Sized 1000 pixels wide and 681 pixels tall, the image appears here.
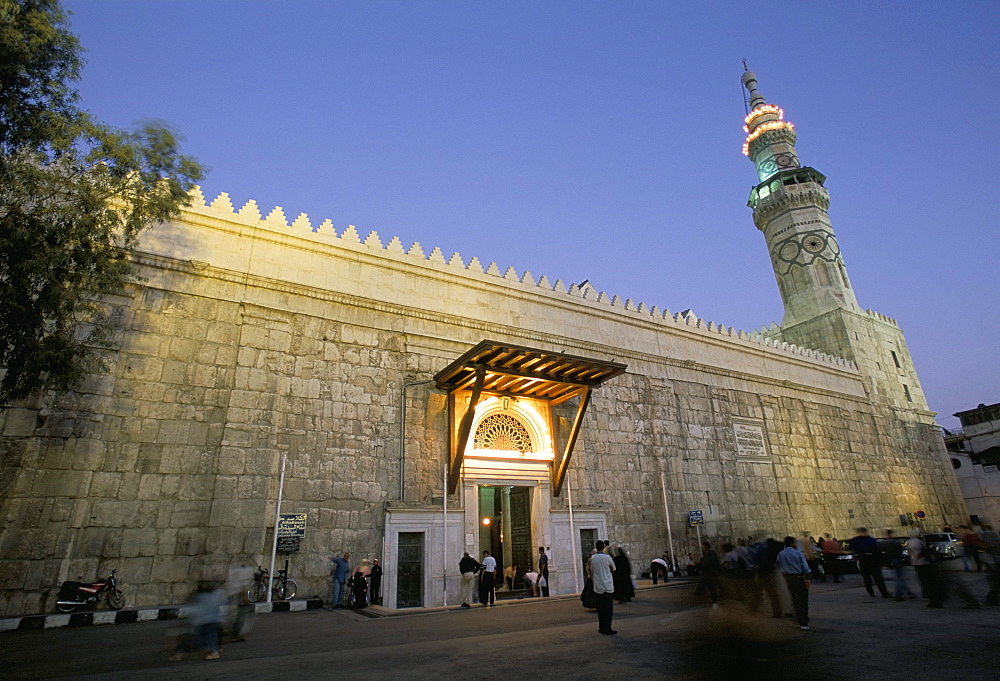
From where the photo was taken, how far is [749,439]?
17.6 meters

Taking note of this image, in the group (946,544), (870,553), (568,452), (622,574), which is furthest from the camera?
(946,544)

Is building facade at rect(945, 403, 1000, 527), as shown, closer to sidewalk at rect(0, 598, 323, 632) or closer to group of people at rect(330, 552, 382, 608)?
group of people at rect(330, 552, 382, 608)

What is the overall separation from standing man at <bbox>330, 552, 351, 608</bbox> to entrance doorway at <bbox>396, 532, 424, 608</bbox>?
1.17 metres

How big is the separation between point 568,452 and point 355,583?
5.75m

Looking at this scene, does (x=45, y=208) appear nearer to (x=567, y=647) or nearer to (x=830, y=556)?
(x=567, y=647)

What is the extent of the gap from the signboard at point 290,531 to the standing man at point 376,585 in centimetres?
152

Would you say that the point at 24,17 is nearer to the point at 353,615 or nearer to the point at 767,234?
the point at 353,615

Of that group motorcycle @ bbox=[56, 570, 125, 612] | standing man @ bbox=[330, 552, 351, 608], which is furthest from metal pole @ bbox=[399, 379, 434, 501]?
motorcycle @ bbox=[56, 570, 125, 612]

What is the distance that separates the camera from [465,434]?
1140cm

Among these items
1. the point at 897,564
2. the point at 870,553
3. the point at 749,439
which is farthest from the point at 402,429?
the point at 749,439

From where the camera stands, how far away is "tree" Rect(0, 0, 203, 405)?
7684 millimetres

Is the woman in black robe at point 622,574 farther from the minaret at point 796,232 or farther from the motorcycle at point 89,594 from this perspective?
the minaret at point 796,232

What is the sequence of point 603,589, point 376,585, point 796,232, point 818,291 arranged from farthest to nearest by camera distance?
point 796,232
point 818,291
point 376,585
point 603,589

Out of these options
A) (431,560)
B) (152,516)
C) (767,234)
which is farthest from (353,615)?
(767,234)
